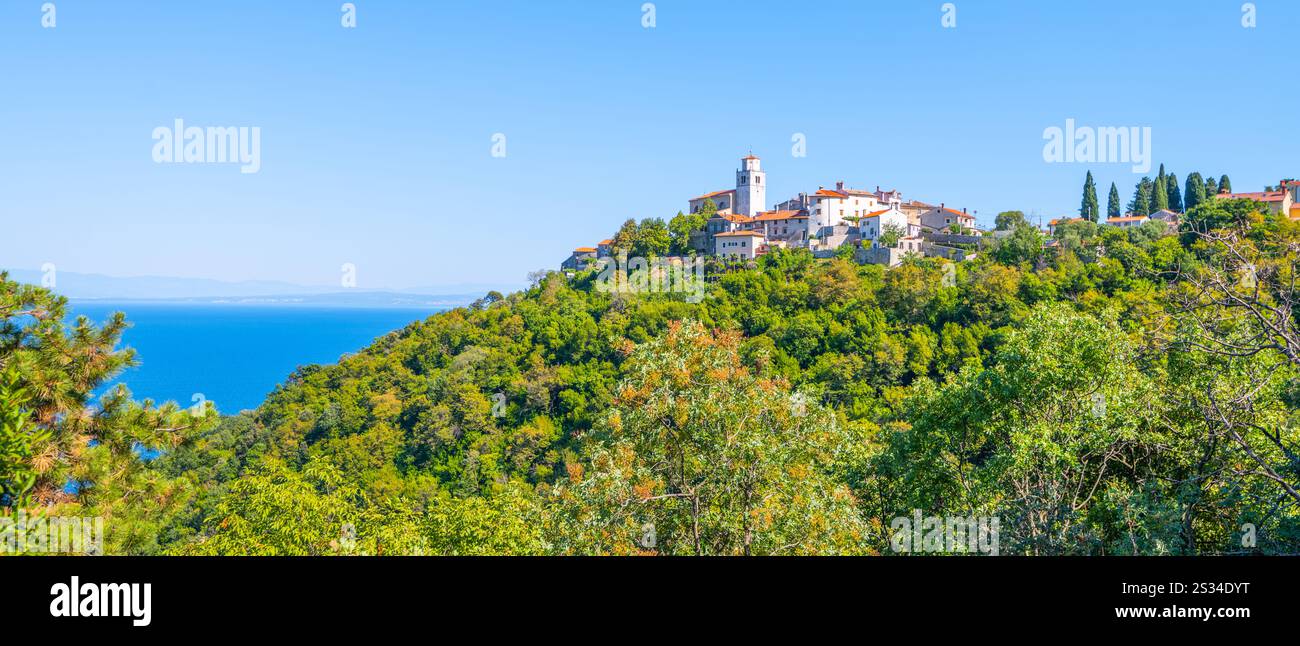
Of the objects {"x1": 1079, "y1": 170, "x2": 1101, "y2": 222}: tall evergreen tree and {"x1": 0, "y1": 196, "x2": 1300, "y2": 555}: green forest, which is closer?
{"x1": 0, "y1": 196, "x2": 1300, "y2": 555}: green forest

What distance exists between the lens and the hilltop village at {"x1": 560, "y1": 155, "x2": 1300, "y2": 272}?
62750 mm

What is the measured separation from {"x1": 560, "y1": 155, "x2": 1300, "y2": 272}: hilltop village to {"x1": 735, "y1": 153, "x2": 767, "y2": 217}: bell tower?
0.33ft

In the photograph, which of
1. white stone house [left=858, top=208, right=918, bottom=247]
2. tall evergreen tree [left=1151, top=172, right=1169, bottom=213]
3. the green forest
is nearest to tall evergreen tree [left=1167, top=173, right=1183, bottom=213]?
tall evergreen tree [left=1151, top=172, right=1169, bottom=213]

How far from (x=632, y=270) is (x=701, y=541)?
60.7 meters

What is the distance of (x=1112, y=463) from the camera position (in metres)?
11.6

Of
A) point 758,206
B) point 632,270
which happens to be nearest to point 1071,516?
point 632,270

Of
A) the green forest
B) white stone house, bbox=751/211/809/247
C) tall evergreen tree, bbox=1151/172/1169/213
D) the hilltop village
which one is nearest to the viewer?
the green forest

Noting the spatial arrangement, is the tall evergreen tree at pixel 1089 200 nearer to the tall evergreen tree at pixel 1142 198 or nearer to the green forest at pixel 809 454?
the tall evergreen tree at pixel 1142 198

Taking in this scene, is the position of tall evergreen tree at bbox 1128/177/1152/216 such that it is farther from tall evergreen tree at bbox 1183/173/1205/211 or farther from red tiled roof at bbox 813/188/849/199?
red tiled roof at bbox 813/188/849/199

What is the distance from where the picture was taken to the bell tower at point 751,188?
81125 millimetres
